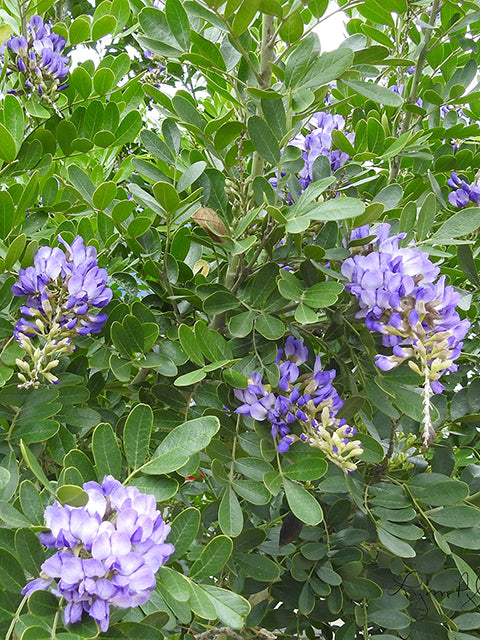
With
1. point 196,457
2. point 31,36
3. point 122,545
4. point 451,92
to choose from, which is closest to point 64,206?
point 31,36

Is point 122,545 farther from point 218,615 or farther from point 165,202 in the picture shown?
point 165,202

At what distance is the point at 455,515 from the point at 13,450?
1.99ft

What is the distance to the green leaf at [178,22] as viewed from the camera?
821 millimetres

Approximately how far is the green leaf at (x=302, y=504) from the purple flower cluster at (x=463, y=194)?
1.97ft

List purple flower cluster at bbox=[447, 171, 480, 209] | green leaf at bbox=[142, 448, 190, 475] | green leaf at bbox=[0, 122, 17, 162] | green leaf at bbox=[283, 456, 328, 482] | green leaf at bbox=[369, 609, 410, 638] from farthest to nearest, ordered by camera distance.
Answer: purple flower cluster at bbox=[447, 171, 480, 209] → green leaf at bbox=[369, 609, 410, 638] → green leaf at bbox=[0, 122, 17, 162] → green leaf at bbox=[283, 456, 328, 482] → green leaf at bbox=[142, 448, 190, 475]

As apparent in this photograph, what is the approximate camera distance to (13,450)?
834 mm

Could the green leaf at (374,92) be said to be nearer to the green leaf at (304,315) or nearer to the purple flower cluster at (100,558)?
the green leaf at (304,315)

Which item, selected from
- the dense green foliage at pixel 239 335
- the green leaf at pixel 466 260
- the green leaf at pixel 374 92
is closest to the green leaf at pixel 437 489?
the dense green foliage at pixel 239 335

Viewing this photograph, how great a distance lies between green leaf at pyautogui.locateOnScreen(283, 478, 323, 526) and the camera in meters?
0.75

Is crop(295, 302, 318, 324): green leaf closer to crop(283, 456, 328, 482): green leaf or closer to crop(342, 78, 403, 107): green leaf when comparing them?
crop(283, 456, 328, 482): green leaf

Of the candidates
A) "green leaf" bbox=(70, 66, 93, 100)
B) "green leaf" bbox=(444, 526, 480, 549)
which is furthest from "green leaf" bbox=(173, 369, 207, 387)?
"green leaf" bbox=(70, 66, 93, 100)

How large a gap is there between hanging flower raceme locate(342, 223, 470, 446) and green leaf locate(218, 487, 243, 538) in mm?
250

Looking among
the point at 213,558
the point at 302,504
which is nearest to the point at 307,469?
the point at 302,504

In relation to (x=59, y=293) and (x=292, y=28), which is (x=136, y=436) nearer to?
(x=59, y=293)
